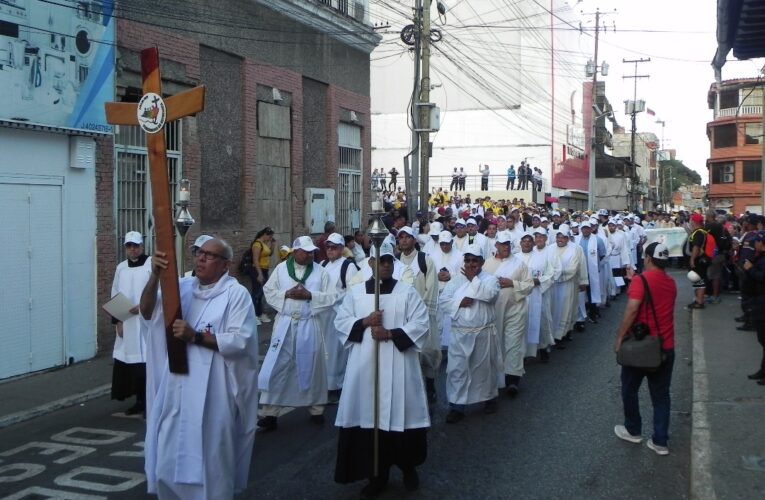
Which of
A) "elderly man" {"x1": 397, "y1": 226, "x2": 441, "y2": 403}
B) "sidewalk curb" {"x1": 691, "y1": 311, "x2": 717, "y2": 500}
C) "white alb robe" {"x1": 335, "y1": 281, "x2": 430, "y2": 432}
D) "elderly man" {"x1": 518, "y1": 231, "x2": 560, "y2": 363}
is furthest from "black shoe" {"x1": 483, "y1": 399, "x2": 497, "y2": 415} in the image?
"elderly man" {"x1": 518, "y1": 231, "x2": 560, "y2": 363}

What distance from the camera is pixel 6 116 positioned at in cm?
1005

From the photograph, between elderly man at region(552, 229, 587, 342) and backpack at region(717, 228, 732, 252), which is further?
backpack at region(717, 228, 732, 252)

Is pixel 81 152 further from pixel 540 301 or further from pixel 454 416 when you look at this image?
pixel 540 301

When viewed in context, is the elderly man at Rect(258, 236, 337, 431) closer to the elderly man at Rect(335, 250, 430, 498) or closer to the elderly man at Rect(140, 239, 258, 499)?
the elderly man at Rect(335, 250, 430, 498)

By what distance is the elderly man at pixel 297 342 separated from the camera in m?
8.02

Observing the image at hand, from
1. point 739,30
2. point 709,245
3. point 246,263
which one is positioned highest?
point 739,30

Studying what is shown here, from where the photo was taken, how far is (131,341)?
843 centimetres

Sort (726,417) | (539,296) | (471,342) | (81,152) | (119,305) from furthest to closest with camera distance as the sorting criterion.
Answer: (539,296)
(81,152)
(471,342)
(726,417)
(119,305)

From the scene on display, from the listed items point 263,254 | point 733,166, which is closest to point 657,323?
point 263,254

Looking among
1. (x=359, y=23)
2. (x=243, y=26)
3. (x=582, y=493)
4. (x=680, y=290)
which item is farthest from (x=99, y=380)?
(x=680, y=290)

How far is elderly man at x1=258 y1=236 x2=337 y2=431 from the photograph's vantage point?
8.02 metres

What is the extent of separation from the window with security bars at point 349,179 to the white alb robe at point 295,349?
460 inches

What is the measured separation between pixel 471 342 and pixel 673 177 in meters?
113

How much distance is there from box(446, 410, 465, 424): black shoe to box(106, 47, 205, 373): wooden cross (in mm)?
3971
